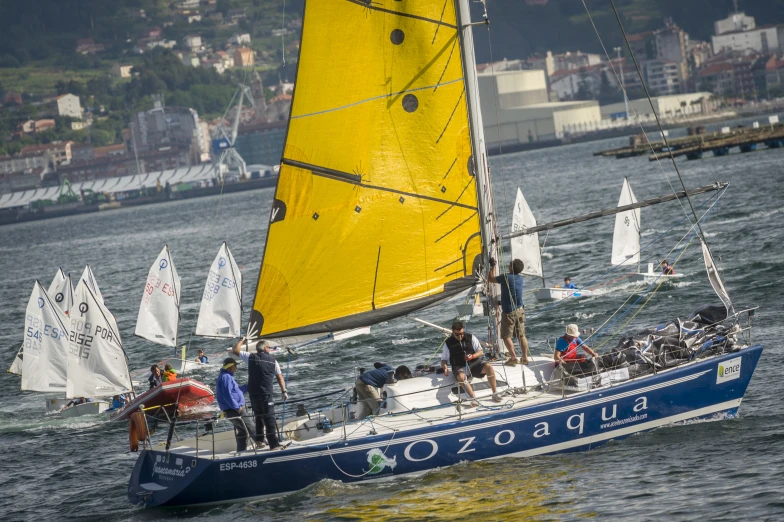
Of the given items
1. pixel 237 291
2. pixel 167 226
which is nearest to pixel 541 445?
pixel 237 291

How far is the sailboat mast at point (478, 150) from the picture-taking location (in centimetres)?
1945

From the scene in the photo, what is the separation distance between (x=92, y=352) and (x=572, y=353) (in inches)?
571

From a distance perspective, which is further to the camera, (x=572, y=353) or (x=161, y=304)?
(x=161, y=304)

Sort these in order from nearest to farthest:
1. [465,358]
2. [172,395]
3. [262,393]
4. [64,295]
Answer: [262,393]
[465,358]
[172,395]
[64,295]

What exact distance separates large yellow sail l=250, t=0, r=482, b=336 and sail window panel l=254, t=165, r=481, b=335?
0.06 ft

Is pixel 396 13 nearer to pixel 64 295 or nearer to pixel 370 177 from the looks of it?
pixel 370 177

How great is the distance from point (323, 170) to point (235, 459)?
5099mm

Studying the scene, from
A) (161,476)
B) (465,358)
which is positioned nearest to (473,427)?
(465,358)

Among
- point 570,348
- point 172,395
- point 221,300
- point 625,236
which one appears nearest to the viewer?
point 570,348

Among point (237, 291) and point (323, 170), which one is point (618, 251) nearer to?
point (237, 291)

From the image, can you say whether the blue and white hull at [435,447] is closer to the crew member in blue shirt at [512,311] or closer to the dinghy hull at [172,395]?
the crew member in blue shirt at [512,311]

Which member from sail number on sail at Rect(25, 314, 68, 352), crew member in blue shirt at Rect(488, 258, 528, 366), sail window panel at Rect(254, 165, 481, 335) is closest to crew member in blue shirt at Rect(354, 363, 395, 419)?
sail window panel at Rect(254, 165, 481, 335)

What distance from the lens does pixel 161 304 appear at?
37656 mm

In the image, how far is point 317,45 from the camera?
19.6 metres
